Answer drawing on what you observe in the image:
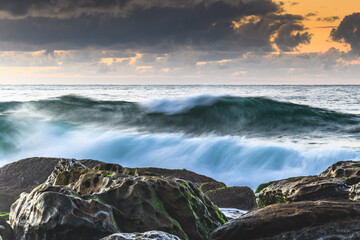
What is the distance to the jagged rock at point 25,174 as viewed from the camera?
7595mm

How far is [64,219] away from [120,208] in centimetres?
67

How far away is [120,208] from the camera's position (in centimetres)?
396

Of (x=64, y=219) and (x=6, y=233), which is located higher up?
(x=64, y=219)

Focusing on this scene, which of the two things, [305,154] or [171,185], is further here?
[305,154]

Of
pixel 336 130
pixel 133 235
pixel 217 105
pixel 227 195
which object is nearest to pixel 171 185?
pixel 133 235

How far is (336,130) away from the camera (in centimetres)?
1830

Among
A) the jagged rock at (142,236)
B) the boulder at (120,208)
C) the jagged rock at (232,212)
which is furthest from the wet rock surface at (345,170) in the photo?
the jagged rock at (142,236)

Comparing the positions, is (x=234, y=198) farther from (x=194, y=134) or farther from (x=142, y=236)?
(x=194, y=134)

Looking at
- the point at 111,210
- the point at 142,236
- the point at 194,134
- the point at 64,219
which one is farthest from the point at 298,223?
the point at 194,134

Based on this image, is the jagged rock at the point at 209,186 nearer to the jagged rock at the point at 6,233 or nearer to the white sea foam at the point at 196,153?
the white sea foam at the point at 196,153

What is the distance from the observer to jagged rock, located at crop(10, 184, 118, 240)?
136 inches

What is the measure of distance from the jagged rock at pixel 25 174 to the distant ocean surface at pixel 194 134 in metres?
5.58

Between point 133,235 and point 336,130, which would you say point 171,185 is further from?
point 336,130

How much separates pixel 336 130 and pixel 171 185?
16002 mm
